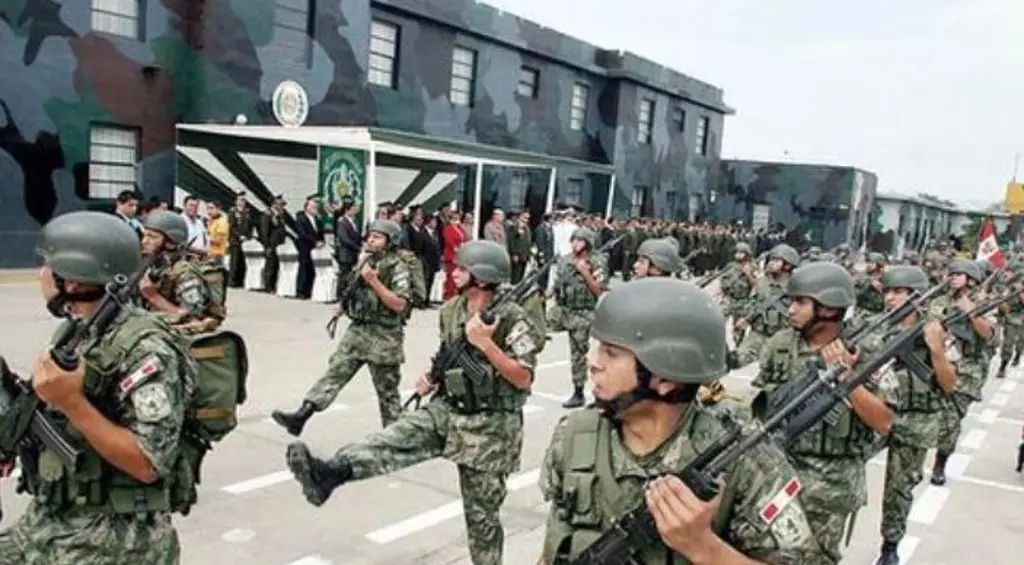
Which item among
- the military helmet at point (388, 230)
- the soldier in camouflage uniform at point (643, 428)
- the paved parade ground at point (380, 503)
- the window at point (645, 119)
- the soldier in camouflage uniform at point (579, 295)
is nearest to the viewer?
the soldier in camouflage uniform at point (643, 428)

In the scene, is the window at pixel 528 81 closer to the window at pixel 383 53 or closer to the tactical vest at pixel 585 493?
the window at pixel 383 53

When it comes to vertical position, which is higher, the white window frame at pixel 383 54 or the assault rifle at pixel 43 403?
the white window frame at pixel 383 54

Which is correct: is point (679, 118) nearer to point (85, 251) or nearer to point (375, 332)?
point (375, 332)

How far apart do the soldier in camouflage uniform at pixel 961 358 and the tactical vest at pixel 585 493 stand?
456 cm

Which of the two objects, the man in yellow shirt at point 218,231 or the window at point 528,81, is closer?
the man in yellow shirt at point 218,231

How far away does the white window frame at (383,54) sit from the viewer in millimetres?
20078

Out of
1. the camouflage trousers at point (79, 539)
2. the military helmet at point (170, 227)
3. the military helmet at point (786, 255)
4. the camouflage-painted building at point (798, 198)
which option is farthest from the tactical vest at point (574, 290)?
the camouflage-painted building at point (798, 198)

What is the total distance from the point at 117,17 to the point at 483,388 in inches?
542

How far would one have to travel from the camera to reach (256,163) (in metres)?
15.6

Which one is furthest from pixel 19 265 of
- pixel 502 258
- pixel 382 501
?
pixel 502 258

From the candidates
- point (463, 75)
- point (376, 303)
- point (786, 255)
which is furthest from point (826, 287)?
point (463, 75)

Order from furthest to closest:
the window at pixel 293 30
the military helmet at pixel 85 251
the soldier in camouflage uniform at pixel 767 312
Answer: the window at pixel 293 30, the soldier in camouflage uniform at pixel 767 312, the military helmet at pixel 85 251

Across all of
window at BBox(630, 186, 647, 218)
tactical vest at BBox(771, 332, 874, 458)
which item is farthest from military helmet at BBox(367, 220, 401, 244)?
window at BBox(630, 186, 647, 218)

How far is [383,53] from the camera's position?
803 inches
